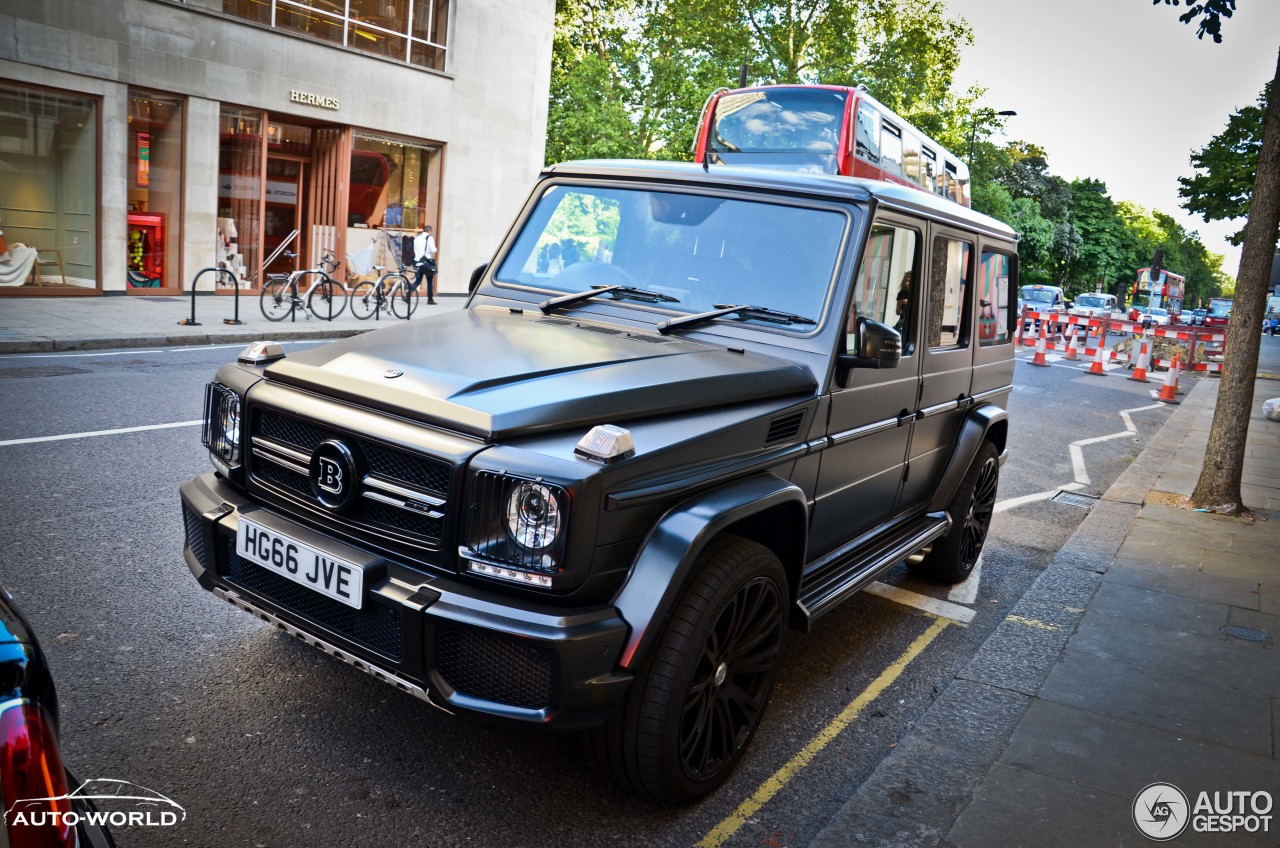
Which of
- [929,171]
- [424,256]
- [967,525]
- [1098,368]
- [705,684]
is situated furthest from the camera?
[1098,368]

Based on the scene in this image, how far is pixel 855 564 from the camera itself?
4.24 m

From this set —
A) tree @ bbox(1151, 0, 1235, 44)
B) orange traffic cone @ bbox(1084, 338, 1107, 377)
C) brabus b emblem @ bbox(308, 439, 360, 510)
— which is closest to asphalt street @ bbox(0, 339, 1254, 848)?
brabus b emblem @ bbox(308, 439, 360, 510)

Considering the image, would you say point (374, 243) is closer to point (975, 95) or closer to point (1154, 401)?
point (1154, 401)

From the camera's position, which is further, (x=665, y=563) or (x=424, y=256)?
(x=424, y=256)

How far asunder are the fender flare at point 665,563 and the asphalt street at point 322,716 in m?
0.48

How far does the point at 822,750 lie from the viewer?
3730 millimetres

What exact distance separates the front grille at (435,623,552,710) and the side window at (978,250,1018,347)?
12.3 ft

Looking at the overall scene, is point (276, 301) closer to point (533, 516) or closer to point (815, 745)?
point (815, 745)

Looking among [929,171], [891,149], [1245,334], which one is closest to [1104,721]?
[1245,334]

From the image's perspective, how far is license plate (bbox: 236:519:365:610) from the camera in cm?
286

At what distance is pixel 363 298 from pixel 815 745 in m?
16.0

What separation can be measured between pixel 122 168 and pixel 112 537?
15.1 metres

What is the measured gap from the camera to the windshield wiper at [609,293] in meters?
4.04

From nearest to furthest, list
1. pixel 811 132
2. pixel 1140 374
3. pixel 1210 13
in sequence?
pixel 1210 13 < pixel 811 132 < pixel 1140 374
